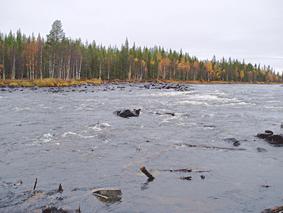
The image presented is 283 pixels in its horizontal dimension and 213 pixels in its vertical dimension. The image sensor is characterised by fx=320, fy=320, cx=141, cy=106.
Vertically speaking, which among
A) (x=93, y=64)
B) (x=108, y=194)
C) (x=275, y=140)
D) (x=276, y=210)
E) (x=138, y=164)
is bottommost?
Answer: (x=108, y=194)

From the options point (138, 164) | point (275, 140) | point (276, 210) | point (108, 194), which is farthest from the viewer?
point (275, 140)

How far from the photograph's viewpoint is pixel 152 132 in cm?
1881

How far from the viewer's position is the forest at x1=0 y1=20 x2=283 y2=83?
88375 mm

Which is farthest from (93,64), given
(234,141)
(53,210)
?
(53,210)

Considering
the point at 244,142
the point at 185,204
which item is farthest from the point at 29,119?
the point at 185,204

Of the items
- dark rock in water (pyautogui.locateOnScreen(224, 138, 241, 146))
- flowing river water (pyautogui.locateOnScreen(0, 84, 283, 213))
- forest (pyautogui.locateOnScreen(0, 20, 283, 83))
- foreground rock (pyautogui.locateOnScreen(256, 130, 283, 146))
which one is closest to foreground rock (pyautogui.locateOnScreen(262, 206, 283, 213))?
flowing river water (pyautogui.locateOnScreen(0, 84, 283, 213))

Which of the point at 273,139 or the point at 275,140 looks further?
the point at 273,139

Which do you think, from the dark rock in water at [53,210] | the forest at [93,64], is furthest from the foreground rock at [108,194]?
the forest at [93,64]

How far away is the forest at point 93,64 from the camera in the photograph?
3479 inches

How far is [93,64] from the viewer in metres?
110

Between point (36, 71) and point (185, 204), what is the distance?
3662 inches

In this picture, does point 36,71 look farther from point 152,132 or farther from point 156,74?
point 152,132

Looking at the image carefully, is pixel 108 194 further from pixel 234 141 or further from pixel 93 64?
pixel 93 64

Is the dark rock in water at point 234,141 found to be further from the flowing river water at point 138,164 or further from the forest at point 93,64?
the forest at point 93,64
